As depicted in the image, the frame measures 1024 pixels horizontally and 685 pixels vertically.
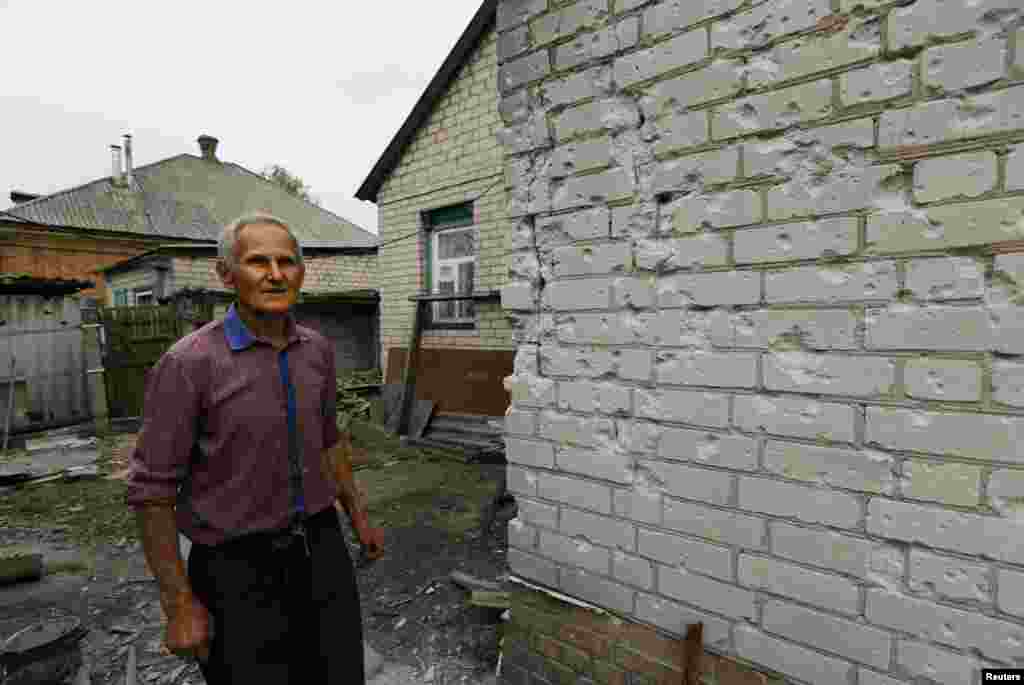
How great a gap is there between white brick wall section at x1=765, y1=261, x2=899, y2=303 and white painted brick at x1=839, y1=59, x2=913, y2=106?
16.8 inches

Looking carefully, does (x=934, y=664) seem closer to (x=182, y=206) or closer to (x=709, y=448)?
(x=709, y=448)

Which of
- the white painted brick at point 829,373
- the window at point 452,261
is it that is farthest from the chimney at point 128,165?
the white painted brick at point 829,373

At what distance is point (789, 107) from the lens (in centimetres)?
157

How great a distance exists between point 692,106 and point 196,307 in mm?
10246

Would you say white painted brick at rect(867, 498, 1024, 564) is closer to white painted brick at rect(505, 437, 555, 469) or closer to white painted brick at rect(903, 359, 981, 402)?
white painted brick at rect(903, 359, 981, 402)

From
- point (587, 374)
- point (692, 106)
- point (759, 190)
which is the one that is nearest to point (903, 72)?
point (759, 190)

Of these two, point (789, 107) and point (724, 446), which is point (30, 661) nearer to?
point (724, 446)

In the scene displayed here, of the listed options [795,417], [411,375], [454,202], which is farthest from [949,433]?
[411,375]

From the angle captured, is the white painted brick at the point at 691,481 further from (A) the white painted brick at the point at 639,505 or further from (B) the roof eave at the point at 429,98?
(B) the roof eave at the point at 429,98

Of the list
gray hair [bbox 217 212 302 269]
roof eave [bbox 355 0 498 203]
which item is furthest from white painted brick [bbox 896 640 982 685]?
roof eave [bbox 355 0 498 203]

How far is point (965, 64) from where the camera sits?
1312mm

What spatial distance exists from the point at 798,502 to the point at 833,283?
0.62 meters

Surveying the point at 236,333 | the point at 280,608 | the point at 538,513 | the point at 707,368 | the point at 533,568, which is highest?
the point at 236,333

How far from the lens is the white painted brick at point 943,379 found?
1.33 meters
